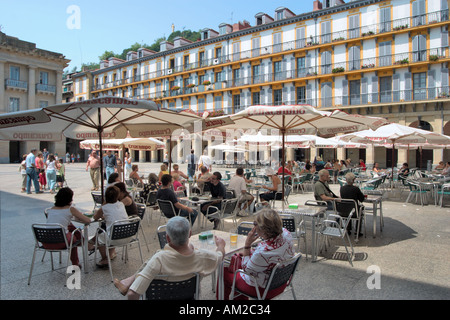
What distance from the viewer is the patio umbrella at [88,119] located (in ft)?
14.1

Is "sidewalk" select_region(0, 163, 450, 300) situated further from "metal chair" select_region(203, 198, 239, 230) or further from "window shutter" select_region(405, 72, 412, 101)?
"window shutter" select_region(405, 72, 412, 101)

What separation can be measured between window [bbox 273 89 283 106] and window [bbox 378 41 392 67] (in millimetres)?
9812

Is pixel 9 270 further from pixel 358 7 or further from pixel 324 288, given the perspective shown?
pixel 358 7

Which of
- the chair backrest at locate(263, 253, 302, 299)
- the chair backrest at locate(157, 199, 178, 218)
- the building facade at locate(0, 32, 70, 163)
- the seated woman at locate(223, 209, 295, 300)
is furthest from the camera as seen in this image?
the building facade at locate(0, 32, 70, 163)

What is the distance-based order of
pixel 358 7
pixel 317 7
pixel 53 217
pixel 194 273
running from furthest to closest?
pixel 317 7 < pixel 358 7 < pixel 53 217 < pixel 194 273

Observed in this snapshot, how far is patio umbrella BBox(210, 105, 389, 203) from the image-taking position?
18.1 feet

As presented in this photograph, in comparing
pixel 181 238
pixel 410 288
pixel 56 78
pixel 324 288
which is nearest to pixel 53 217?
pixel 181 238

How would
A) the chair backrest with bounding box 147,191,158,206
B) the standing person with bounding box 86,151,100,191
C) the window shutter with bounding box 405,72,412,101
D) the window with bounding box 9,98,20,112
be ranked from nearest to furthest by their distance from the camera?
1. the chair backrest with bounding box 147,191,158,206
2. the standing person with bounding box 86,151,100,191
3. the window shutter with bounding box 405,72,412,101
4. the window with bounding box 9,98,20,112

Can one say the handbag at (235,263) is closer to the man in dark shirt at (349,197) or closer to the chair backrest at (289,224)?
the chair backrest at (289,224)

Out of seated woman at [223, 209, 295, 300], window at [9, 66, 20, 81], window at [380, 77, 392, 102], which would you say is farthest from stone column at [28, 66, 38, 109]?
seated woman at [223, 209, 295, 300]

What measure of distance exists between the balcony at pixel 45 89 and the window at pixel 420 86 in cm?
3914

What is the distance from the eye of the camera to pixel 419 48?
26781 millimetres

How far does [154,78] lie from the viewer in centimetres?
4497
